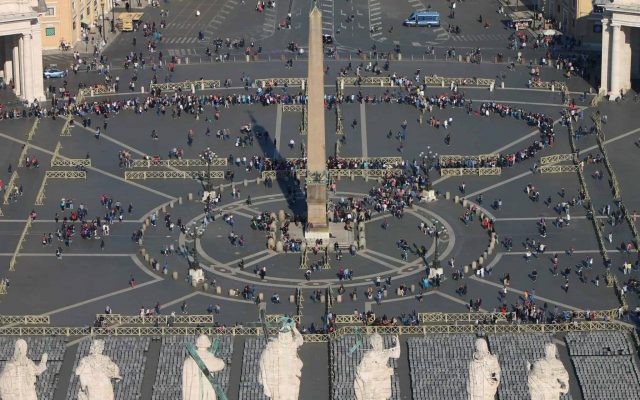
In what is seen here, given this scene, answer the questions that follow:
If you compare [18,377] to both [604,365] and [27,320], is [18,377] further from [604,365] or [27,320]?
[27,320]

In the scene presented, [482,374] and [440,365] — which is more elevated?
[482,374]

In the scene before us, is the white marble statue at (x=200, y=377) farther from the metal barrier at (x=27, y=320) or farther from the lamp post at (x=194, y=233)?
the lamp post at (x=194, y=233)

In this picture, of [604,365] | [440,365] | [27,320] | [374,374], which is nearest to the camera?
[374,374]

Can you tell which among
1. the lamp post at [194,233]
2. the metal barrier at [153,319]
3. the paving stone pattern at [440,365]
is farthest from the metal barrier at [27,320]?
the paving stone pattern at [440,365]

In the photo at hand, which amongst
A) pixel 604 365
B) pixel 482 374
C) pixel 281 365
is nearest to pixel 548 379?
pixel 482 374

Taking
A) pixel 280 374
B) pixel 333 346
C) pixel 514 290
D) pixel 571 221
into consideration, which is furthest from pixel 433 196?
pixel 280 374

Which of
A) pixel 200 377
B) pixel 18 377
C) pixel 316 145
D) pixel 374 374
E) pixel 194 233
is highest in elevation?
pixel 316 145
